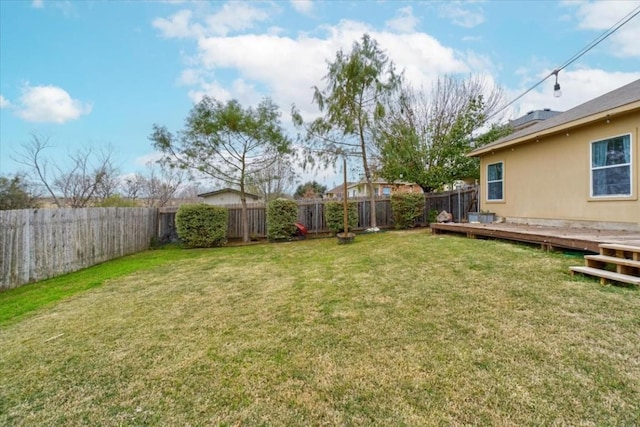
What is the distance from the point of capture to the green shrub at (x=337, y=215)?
10398 mm

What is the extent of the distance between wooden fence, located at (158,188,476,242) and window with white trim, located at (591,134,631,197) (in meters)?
5.27

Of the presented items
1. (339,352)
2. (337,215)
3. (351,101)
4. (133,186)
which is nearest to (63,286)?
(339,352)

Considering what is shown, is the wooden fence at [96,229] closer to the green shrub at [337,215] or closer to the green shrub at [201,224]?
the green shrub at [337,215]

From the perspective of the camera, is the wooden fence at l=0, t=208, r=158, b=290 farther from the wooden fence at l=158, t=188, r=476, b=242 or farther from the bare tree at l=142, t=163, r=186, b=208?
the bare tree at l=142, t=163, r=186, b=208

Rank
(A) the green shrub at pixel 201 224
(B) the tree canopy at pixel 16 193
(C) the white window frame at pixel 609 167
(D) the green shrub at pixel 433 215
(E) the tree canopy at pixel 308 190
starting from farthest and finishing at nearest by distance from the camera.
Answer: (E) the tree canopy at pixel 308 190
(D) the green shrub at pixel 433 215
(A) the green shrub at pixel 201 224
(B) the tree canopy at pixel 16 193
(C) the white window frame at pixel 609 167

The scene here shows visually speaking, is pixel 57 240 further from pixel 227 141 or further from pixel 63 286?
pixel 227 141

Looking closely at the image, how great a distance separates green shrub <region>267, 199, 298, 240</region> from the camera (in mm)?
9984

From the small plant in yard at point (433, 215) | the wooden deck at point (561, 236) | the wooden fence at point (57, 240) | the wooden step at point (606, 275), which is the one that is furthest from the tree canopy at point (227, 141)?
the wooden step at point (606, 275)

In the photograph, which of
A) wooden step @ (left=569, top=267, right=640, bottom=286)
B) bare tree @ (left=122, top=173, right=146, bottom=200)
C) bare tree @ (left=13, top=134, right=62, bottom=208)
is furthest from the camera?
bare tree @ (left=122, top=173, right=146, bottom=200)

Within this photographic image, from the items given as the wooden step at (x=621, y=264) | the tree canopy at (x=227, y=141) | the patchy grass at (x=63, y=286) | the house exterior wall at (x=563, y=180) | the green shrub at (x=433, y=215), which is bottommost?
the patchy grass at (x=63, y=286)

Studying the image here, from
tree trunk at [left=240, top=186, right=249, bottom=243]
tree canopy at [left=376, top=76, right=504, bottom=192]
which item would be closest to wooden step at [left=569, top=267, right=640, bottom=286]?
tree canopy at [left=376, top=76, right=504, bottom=192]

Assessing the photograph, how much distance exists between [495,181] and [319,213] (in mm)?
5897

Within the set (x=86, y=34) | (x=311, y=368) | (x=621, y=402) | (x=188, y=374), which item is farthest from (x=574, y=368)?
(x=86, y=34)

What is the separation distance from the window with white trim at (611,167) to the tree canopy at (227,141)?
8115 mm
